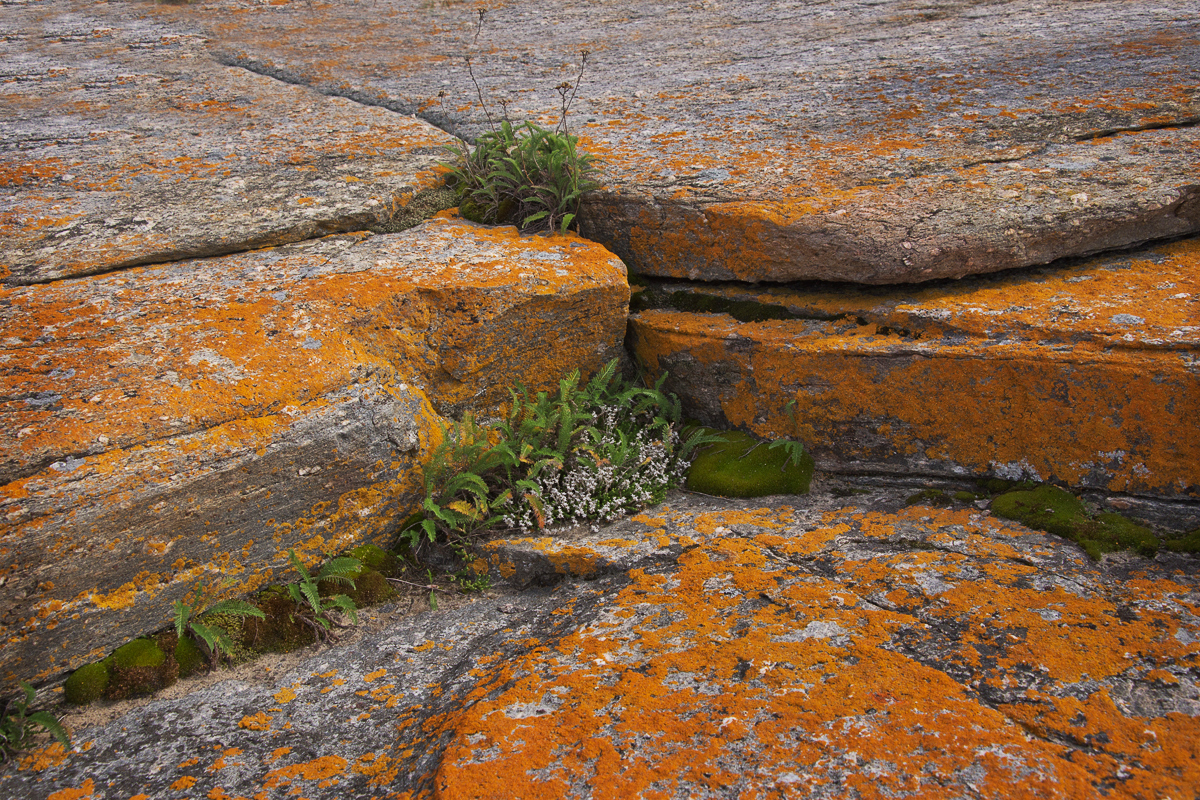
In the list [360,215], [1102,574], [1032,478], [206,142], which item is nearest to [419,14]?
[206,142]

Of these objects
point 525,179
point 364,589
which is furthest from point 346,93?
point 364,589

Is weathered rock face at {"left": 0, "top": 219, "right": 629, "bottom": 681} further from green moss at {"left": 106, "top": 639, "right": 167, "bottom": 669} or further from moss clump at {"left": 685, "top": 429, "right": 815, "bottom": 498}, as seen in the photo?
moss clump at {"left": 685, "top": 429, "right": 815, "bottom": 498}

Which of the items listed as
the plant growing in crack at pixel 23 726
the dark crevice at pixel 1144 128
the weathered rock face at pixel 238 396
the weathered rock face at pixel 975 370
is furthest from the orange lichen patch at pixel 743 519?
the dark crevice at pixel 1144 128

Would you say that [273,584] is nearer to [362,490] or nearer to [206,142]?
[362,490]

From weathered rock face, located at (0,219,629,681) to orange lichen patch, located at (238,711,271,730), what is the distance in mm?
772

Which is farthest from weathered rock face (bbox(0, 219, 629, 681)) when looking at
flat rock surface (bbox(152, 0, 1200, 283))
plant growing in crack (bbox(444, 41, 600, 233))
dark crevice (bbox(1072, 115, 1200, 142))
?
dark crevice (bbox(1072, 115, 1200, 142))

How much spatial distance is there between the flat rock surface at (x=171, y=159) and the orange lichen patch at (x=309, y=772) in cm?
329

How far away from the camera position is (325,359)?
3.79m

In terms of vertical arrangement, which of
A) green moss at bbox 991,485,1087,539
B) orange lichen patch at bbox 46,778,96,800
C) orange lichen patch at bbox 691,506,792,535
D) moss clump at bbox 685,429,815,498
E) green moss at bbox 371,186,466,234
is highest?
green moss at bbox 371,186,466,234

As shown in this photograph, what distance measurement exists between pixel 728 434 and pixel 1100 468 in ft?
6.73

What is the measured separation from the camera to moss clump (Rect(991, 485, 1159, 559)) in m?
3.31

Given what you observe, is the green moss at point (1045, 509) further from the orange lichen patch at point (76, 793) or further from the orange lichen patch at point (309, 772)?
the orange lichen patch at point (76, 793)

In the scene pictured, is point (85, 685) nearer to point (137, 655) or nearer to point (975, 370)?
point (137, 655)

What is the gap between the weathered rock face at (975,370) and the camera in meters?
3.54
